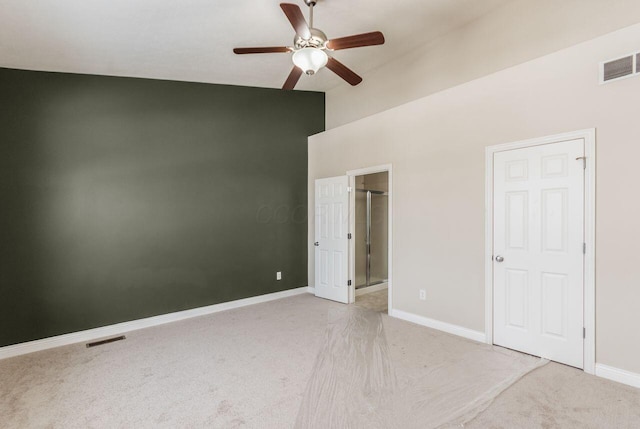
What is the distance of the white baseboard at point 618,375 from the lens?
7.96ft

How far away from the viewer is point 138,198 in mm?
3998

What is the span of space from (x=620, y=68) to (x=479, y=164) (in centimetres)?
126

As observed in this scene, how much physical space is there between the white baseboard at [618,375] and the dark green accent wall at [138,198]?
392cm

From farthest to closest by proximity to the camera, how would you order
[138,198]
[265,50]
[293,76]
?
[138,198]
[293,76]
[265,50]

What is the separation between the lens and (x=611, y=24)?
2781mm

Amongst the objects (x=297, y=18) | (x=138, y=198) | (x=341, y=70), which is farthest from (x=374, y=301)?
(x=297, y=18)

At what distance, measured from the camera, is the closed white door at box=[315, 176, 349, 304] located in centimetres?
485

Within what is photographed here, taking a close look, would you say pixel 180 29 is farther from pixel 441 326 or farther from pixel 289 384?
pixel 441 326

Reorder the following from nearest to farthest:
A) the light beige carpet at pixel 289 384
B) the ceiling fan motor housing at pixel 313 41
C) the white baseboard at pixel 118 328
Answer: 1. the light beige carpet at pixel 289 384
2. the ceiling fan motor housing at pixel 313 41
3. the white baseboard at pixel 118 328

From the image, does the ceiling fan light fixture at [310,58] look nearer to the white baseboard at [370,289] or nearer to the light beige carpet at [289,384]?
the light beige carpet at [289,384]

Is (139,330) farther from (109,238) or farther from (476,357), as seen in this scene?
(476,357)

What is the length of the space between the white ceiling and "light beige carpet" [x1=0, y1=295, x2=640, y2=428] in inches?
123

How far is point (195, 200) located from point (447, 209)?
3.32 m

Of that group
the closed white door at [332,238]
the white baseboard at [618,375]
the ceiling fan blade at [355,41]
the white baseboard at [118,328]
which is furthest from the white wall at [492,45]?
the white baseboard at [118,328]
